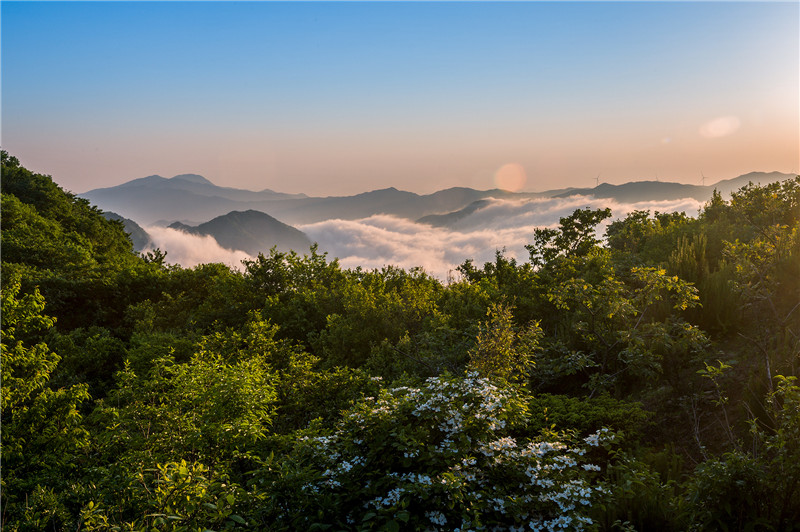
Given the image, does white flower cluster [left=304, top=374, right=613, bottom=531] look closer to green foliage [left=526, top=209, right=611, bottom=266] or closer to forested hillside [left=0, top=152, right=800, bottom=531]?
forested hillside [left=0, top=152, right=800, bottom=531]

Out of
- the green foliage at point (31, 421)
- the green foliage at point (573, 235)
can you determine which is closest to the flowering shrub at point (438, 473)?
the green foliage at point (31, 421)

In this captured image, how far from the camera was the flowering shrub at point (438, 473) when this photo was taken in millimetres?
3943

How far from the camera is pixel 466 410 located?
4.61 metres

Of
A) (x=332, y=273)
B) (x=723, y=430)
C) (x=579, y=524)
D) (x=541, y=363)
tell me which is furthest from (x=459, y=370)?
(x=332, y=273)

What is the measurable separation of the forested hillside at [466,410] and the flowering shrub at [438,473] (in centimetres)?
3

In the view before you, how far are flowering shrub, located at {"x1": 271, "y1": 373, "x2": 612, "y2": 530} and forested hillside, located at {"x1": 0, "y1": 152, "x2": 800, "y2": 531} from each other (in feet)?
0.09

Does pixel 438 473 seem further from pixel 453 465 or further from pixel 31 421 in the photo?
pixel 31 421

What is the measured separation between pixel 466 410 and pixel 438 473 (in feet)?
2.39

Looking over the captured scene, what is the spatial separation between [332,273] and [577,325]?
1277 cm

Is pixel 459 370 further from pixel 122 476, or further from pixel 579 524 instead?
pixel 122 476

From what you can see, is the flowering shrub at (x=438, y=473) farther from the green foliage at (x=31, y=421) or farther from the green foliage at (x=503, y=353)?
the green foliage at (x=31, y=421)

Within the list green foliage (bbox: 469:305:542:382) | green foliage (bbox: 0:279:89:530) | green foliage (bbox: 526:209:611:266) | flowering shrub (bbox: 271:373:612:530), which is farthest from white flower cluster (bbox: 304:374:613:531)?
green foliage (bbox: 526:209:611:266)

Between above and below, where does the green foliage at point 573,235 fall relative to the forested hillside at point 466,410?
above

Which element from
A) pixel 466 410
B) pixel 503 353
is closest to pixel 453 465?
pixel 466 410
